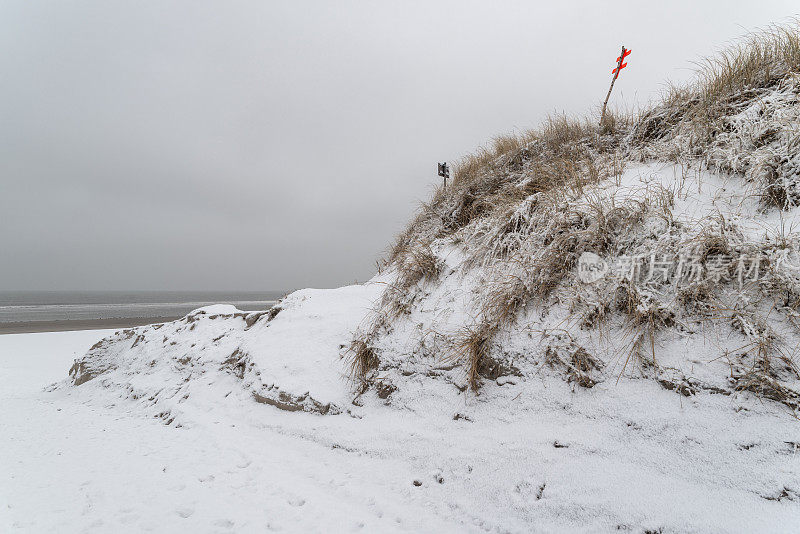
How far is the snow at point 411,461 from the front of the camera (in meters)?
1.70

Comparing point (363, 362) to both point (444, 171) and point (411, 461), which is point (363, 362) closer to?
point (411, 461)

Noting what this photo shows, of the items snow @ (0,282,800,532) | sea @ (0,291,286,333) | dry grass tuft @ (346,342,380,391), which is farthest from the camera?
sea @ (0,291,286,333)

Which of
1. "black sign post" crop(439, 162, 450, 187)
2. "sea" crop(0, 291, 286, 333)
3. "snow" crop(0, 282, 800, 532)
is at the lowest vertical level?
"sea" crop(0, 291, 286, 333)

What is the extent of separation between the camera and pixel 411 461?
2.51 metres

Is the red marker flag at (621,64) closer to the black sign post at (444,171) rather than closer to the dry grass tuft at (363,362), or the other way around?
the black sign post at (444,171)

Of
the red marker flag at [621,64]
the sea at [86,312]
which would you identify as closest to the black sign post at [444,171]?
the red marker flag at [621,64]

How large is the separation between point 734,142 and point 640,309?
229 cm

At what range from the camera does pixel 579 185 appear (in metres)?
3.59

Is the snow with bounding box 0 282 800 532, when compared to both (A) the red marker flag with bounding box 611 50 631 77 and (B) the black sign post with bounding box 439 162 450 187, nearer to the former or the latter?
(B) the black sign post with bounding box 439 162 450 187

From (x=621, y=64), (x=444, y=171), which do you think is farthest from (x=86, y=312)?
(x=621, y=64)

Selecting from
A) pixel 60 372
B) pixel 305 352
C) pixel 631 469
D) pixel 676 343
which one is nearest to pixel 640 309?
pixel 676 343

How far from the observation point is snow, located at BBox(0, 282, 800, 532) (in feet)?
5.57

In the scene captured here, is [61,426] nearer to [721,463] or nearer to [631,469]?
[631,469]

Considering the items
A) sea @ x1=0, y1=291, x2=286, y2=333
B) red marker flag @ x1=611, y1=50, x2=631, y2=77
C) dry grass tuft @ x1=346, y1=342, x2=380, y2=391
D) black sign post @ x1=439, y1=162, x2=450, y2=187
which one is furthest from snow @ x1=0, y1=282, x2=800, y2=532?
sea @ x1=0, y1=291, x2=286, y2=333
